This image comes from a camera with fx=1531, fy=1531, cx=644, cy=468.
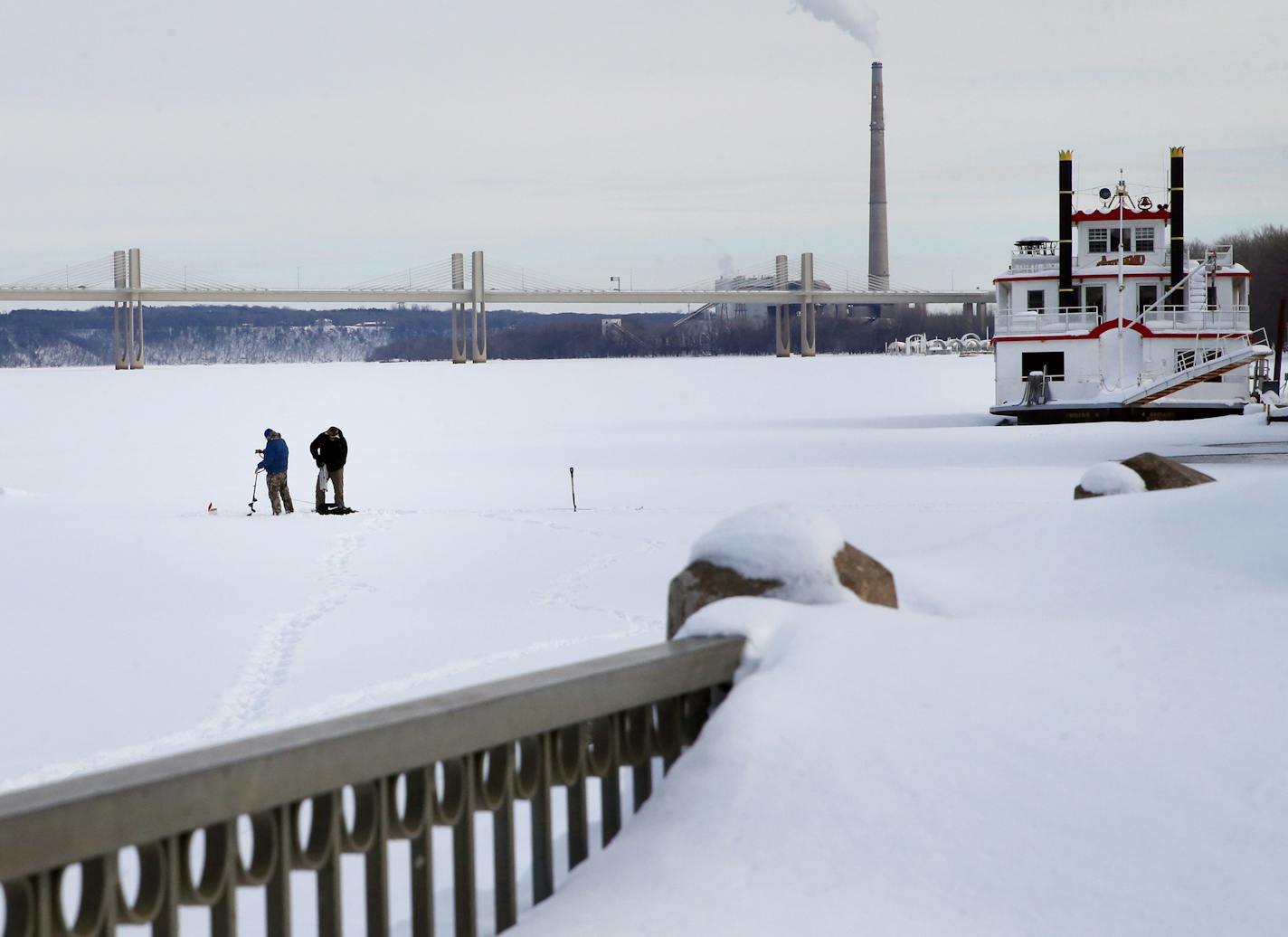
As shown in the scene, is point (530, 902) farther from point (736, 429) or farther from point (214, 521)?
point (736, 429)

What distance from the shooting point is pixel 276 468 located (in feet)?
70.1

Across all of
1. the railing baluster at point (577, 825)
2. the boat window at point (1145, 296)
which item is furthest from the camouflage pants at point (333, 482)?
the boat window at point (1145, 296)

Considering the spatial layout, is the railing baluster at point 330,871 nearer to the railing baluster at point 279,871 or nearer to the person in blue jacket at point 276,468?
the railing baluster at point 279,871

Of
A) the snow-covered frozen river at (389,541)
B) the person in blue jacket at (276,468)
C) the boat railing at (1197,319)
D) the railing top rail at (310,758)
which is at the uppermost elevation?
the boat railing at (1197,319)

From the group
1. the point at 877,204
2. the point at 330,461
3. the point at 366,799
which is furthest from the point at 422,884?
the point at 877,204

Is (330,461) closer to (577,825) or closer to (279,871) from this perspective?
(577,825)

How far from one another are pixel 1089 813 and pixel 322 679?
6.36 m

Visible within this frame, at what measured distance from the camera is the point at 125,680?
9.68 m

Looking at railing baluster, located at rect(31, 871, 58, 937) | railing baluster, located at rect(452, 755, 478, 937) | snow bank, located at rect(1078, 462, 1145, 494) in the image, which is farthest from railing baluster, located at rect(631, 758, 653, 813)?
snow bank, located at rect(1078, 462, 1145, 494)

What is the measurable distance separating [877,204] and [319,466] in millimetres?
146673

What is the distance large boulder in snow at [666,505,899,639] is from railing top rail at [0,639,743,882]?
67 cm

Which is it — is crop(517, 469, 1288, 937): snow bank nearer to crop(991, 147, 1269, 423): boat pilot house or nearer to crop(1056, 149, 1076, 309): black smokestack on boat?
crop(991, 147, 1269, 423): boat pilot house

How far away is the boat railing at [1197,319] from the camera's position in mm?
45000

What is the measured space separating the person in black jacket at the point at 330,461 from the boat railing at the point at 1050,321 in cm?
2891
